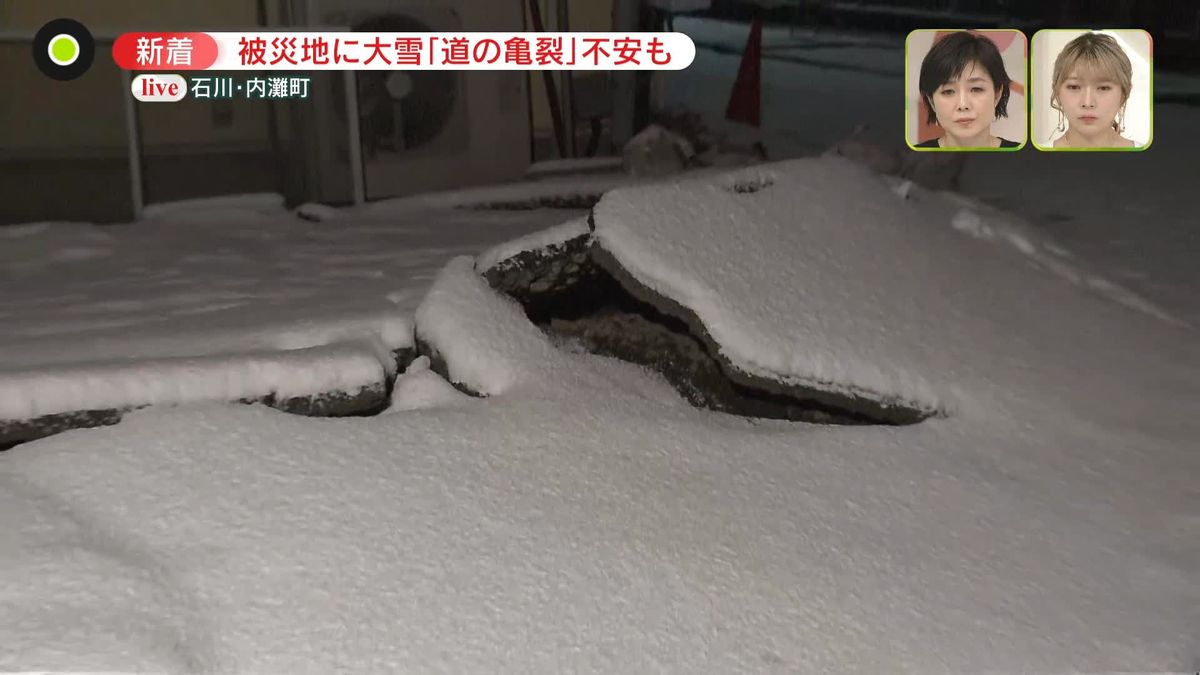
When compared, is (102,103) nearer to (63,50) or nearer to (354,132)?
(63,50)

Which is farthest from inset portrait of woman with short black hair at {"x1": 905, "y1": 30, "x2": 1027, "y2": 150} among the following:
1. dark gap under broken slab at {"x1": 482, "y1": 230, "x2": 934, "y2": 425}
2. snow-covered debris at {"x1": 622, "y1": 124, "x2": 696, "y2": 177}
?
snow-covered debris at {"x1": 622, "y1": 124, "x2": 696, "y2": 177}

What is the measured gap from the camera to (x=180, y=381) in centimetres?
178

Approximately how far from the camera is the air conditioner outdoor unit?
4270 mm

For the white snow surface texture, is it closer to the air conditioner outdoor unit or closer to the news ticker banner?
the news ticker banner

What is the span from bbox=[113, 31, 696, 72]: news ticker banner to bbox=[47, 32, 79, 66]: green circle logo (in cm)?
14

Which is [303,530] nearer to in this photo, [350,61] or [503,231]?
[503,231]

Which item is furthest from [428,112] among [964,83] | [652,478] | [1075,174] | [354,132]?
[652,478]

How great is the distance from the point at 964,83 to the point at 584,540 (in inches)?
68.8

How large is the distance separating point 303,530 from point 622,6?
3775 mm

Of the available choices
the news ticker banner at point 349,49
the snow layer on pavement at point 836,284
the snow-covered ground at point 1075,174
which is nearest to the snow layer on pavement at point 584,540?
the snow layer on pavement at point 836,284

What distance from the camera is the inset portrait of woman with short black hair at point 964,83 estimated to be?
2.58 metres

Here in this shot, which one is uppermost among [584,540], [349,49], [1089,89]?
[349,49]

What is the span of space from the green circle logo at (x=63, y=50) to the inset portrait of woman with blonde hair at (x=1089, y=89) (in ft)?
10.8

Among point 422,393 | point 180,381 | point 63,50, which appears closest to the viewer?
point 180,381
